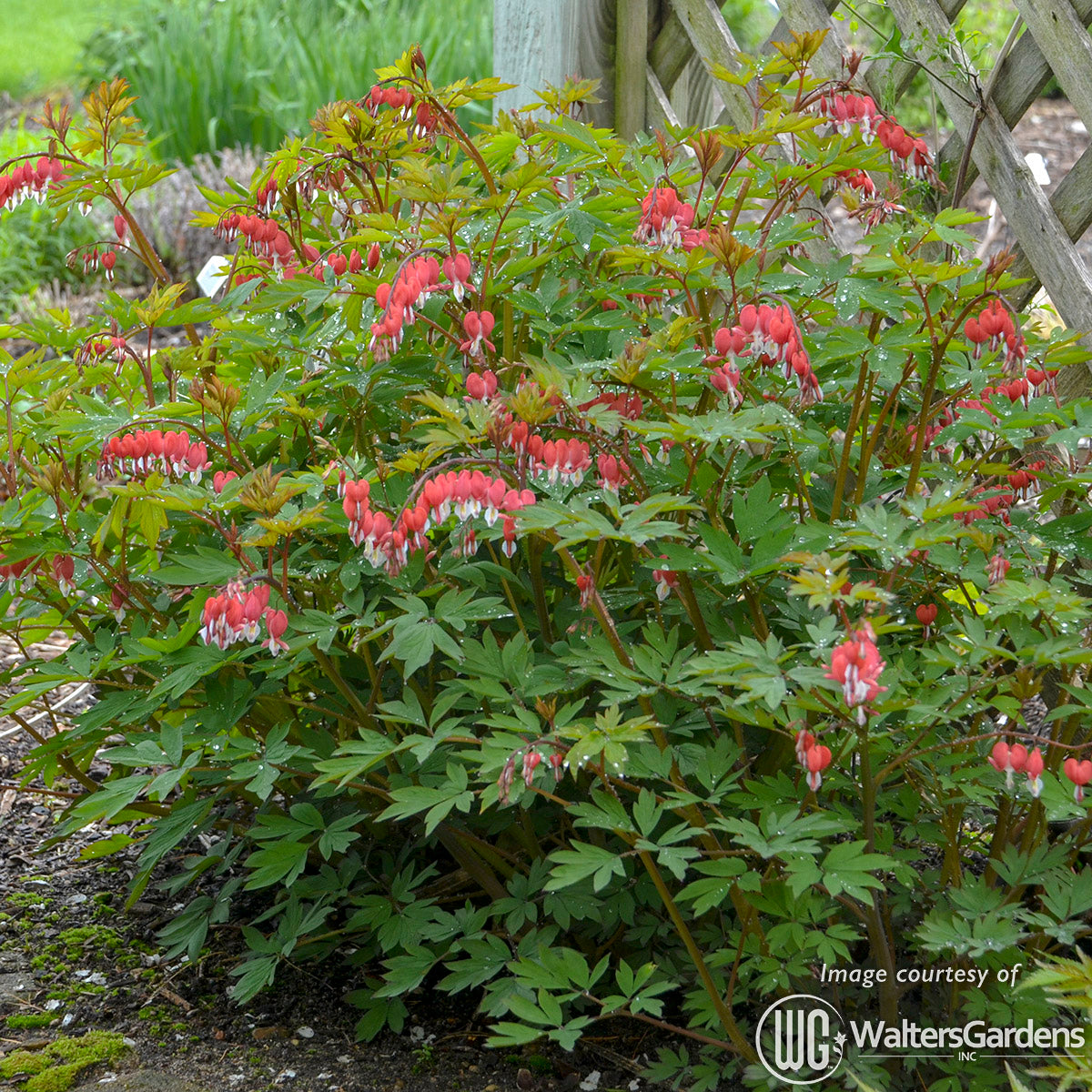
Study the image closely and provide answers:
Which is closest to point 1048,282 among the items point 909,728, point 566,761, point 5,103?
point 909,728

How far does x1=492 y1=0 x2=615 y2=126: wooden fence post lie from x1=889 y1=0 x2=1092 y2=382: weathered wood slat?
1.00 m

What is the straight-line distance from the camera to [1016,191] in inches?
92.2

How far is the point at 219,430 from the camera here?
6.57 ft

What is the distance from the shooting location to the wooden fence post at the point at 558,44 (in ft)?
10.7

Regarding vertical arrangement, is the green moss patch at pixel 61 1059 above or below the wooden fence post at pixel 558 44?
below

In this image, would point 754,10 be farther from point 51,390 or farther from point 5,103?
point 51,390

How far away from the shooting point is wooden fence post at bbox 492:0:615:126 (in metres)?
3.28

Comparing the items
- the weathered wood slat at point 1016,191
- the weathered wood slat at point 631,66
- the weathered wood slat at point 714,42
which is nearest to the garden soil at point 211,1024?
the weathered wood slat at point 1016,191

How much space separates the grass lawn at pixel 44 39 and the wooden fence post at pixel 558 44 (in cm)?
790

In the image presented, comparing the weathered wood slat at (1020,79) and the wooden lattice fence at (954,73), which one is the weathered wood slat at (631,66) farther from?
the weathered wood slat at (1020,79)

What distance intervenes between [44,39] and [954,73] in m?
12.7

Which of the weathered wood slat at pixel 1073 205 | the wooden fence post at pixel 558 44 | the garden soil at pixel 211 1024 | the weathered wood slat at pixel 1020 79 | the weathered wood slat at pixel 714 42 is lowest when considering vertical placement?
the garden soil at pixel 211 1024

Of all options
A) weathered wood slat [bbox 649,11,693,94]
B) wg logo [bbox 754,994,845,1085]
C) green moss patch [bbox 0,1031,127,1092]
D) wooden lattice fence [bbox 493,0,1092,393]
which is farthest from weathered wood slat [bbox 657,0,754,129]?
green moss patch [bbox 0,1031,127,1092]

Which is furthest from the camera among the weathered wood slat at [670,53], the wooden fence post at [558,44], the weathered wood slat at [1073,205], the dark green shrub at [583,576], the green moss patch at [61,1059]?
the wooden fence post at [558,44]
